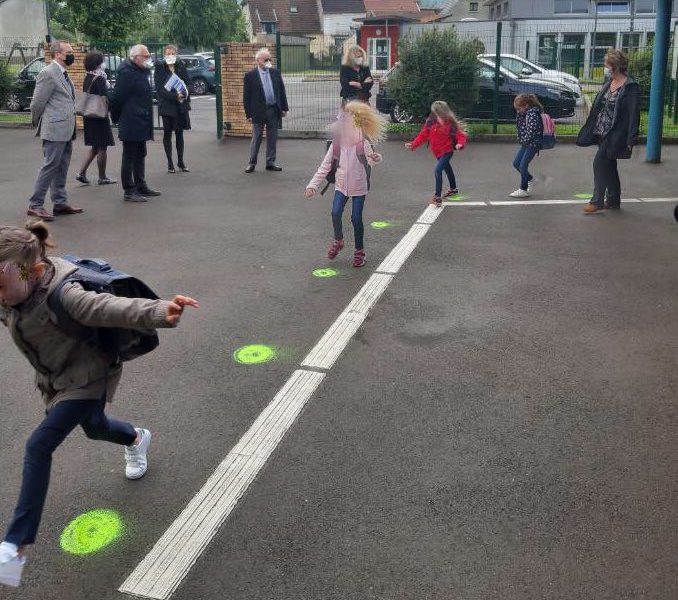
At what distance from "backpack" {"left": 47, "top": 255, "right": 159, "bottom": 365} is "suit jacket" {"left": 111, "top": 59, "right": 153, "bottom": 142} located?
7.43 metres

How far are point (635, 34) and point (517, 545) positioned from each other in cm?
2924

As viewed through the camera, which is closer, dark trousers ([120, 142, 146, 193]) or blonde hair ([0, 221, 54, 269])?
blonde hair ([0, 221, 54, 269])

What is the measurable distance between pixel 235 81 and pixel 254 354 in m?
13.2

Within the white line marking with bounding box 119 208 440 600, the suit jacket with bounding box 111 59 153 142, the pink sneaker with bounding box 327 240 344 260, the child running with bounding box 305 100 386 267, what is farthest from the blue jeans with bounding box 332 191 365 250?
the suit jacket with bounding box 111 59 153 142

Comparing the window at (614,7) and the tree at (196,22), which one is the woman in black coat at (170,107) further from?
the tree at (196,22)

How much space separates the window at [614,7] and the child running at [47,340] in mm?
54661

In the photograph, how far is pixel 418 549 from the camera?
10.6ft

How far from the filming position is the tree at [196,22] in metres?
60.6

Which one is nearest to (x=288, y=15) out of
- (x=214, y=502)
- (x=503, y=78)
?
(x=503, y=78)

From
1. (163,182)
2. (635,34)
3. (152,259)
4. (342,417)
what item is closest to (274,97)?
(163,182)

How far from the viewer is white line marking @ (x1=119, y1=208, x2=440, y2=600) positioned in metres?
3.10

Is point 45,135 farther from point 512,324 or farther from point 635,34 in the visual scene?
point 635,34

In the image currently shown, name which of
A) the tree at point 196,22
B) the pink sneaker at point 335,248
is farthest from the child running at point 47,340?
the tree at point 196,22

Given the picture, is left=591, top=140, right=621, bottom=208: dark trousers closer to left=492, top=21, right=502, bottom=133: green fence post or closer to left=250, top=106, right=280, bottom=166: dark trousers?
left=250, top=106, right=280, bottom=166: dark trousers
